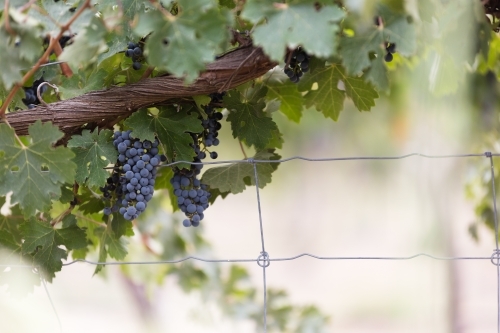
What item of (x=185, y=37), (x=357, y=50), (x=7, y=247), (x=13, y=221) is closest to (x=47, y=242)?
(x=7, y=247)

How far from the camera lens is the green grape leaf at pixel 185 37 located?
0.70 meters

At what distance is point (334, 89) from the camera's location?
1006mm

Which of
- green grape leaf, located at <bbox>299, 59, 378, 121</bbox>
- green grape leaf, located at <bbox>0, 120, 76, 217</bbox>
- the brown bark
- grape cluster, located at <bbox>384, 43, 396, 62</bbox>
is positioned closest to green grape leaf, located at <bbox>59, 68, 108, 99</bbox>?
the brown bark

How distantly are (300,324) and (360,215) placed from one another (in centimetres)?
302

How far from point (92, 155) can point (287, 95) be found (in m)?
0.39

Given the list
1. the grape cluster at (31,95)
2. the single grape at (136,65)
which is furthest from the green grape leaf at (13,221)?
the single grape at (136,65)

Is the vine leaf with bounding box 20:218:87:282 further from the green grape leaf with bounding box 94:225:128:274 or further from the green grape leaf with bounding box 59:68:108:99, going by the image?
the green grape leaf with bounding box 59:68:108:99

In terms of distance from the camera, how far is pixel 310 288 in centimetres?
495

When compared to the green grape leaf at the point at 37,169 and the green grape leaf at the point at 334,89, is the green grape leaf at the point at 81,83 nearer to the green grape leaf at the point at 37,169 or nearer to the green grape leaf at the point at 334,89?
the green grape leaf at the point at 37,169

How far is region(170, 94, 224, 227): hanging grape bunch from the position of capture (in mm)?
928

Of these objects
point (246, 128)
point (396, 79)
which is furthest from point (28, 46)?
point (396, 79)

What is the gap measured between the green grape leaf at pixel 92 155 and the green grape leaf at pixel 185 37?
9.3 inches

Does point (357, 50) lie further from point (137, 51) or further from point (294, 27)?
point (137, 51)

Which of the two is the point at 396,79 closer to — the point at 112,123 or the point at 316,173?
the point at 112,123
